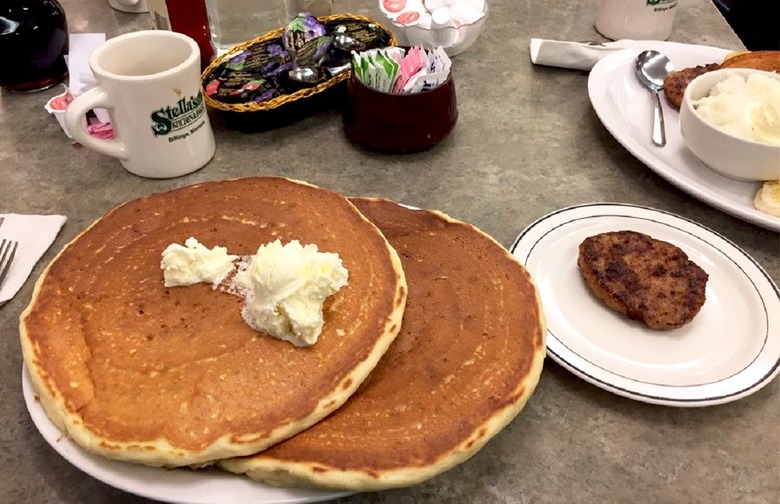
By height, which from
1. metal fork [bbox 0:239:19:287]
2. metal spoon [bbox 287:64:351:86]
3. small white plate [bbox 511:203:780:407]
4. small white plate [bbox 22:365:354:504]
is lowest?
metal fork [bbox 0:239:19:287]

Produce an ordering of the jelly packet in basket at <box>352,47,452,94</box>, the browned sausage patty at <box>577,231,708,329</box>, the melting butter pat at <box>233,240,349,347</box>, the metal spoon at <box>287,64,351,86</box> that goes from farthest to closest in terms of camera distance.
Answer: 1. the metal spoon at <box>287,64,351,86</box>
2. the jelly packet in basket at <box>352,47,452,94</box>
3. the browned sausage patty at <box>577,231,708,329</box>
4. the melting butter pat at <box>233,240,349,347</box>

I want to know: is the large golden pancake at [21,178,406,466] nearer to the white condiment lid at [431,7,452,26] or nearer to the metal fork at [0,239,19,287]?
the metal fork at [0,239,19,287]

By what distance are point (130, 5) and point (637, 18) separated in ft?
4.94

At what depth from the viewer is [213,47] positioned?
1711mm

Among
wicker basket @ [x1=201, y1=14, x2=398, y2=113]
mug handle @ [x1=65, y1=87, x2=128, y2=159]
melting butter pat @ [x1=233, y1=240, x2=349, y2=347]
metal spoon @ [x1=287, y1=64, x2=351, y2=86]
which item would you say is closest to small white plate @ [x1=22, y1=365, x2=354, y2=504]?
melting butter pat @ [x1=233, y1=240, x2=349, y2=347]

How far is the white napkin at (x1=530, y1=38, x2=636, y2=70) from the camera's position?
1691 mm

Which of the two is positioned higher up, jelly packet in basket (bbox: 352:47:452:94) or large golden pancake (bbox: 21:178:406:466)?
jelly packet in basket (bbox: 352:47:452:94)

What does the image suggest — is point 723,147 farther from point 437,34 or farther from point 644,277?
point 437,34

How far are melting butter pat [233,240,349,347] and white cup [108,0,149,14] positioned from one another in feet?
4.60

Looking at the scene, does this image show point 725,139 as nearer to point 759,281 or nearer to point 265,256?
point 759,281

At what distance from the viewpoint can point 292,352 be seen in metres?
0.87

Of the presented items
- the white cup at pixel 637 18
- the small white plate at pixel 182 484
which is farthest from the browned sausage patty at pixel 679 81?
the small white plate at pixel 182 484

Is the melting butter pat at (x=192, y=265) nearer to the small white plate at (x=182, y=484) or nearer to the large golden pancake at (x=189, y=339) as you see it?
the large golden pancake at (x=189, y=339)

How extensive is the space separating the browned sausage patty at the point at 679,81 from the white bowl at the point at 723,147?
15 centimetres
